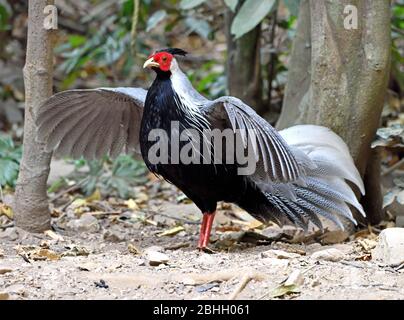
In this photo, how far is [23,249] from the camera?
4.24m

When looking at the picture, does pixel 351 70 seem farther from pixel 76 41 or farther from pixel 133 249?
pixel 76 41

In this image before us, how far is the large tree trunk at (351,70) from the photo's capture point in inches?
184

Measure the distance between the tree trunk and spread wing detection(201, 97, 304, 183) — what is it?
264 cm

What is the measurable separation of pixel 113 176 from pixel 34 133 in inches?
71.2

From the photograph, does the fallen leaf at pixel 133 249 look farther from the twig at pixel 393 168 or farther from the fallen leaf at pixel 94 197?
the twig at pixel 393 168

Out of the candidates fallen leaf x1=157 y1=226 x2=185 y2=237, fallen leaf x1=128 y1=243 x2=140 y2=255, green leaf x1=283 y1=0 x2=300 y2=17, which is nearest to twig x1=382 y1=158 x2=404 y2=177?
green leaf x1=283 y1=0 x2=300 y2=17

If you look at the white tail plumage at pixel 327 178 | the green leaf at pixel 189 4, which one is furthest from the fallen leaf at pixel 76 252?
the green leaf at pixel 189 4

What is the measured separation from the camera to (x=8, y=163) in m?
6.04

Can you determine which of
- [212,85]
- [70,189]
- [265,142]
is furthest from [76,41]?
[265,142]

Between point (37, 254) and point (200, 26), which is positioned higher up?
point (200, 26)

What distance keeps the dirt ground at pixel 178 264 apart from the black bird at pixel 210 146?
0.84ft
